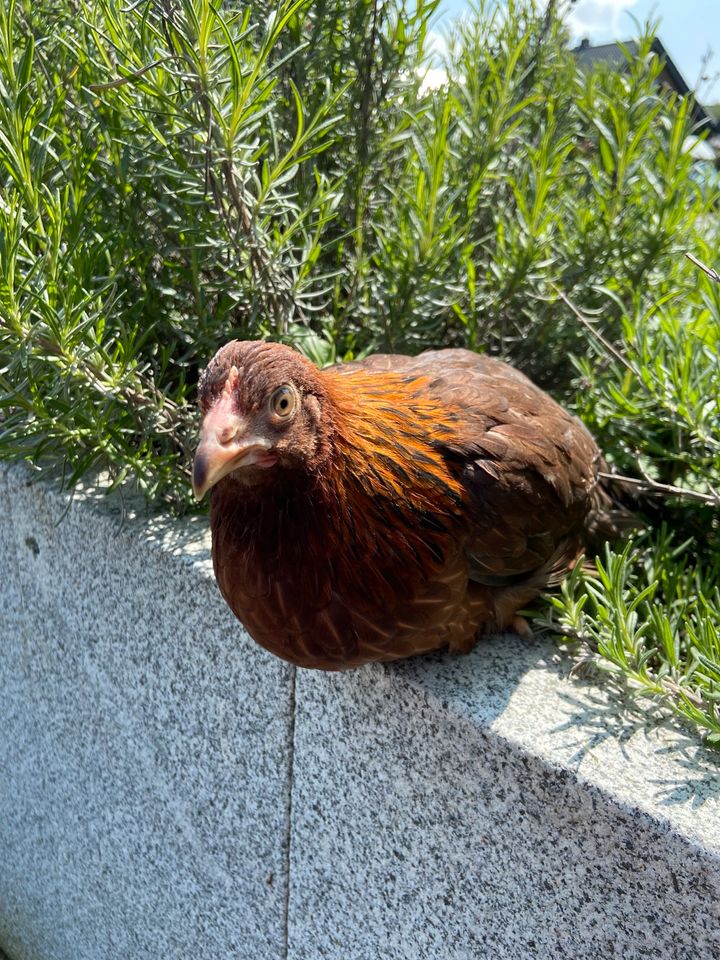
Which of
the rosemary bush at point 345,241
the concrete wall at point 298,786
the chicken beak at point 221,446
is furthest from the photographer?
the rosemary bush at point 345,241

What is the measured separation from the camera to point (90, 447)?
5.51 ft

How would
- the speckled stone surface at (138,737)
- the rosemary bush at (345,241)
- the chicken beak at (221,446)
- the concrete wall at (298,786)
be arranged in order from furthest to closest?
the speckled stone surface at (138,737) → the rosemary bush at (345,241) → the concrete wall at (298,786) → the chicken beak at (221,446)

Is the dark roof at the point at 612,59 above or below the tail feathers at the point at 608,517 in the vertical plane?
above

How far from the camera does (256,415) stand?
3.59ft

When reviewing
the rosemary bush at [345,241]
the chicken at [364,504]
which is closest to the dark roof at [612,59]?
the rosemary bush at [345,241]

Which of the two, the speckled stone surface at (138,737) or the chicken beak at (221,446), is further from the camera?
the speckled stone surface at (138,737)

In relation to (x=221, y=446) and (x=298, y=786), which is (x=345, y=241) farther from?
(x=298, y=786)

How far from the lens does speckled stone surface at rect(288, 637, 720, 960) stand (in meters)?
1.13

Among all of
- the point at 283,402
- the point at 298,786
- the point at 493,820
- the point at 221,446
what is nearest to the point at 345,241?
the point at 283,402

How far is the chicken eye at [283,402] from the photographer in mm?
1116

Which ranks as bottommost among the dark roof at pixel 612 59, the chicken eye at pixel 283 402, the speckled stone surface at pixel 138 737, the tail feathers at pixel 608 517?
the speckled stone surface at pixel 138 737

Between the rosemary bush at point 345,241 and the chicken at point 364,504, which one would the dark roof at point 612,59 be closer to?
the rosemary bush at point 345,241

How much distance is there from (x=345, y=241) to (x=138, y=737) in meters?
1.46

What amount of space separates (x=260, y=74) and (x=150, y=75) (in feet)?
0.84
